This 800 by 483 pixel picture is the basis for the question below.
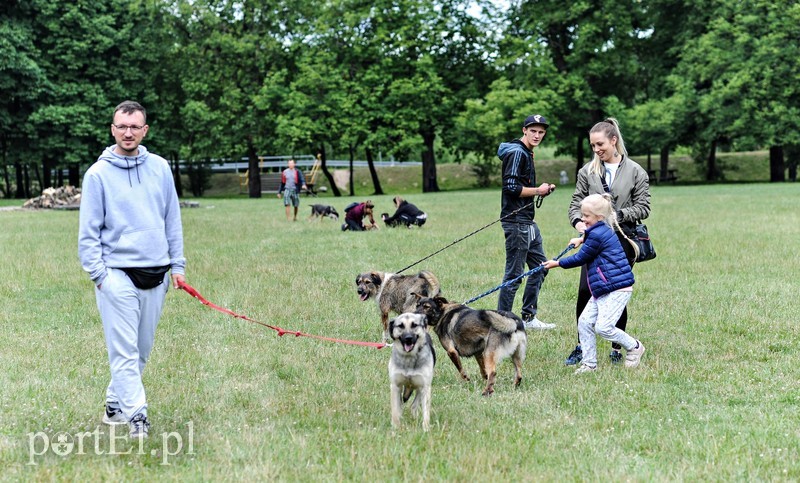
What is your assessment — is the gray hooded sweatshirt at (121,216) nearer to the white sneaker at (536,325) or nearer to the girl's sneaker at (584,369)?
the girl's sneaker at (584,369)

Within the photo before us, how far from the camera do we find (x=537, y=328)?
29.1 ft

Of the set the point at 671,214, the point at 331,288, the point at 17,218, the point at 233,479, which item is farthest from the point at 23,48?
the point at 233,479

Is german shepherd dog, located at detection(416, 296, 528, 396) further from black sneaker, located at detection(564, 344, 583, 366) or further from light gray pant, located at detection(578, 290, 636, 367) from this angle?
black sneaker, located at detection(564, 344, 583, 366)

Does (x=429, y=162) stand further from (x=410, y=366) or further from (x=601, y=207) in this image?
(x=410, y=366)

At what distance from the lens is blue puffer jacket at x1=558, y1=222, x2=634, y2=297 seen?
6.78 m

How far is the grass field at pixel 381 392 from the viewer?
4738 millimetres

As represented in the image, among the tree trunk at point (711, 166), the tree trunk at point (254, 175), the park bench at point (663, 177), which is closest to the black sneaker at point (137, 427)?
the tree trunk at point (254, 175)

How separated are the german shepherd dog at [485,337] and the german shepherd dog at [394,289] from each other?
1351 millimetres

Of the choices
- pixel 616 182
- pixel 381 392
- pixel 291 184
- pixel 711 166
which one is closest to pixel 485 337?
pixel 381 392

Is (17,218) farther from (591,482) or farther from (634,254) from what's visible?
(591,482)

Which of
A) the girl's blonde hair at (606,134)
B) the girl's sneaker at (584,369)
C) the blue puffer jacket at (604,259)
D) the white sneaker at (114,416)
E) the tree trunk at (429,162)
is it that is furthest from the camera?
→ the tree trunk at (429,162)

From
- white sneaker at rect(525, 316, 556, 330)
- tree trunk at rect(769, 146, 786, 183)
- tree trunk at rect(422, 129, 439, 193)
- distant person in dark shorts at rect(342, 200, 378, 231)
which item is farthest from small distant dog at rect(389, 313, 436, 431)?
tree trunk at rect(769, 146, 786, 183)

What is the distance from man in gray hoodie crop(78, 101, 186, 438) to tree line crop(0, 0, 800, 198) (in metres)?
40.9

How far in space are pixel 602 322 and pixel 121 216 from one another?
4113mm
